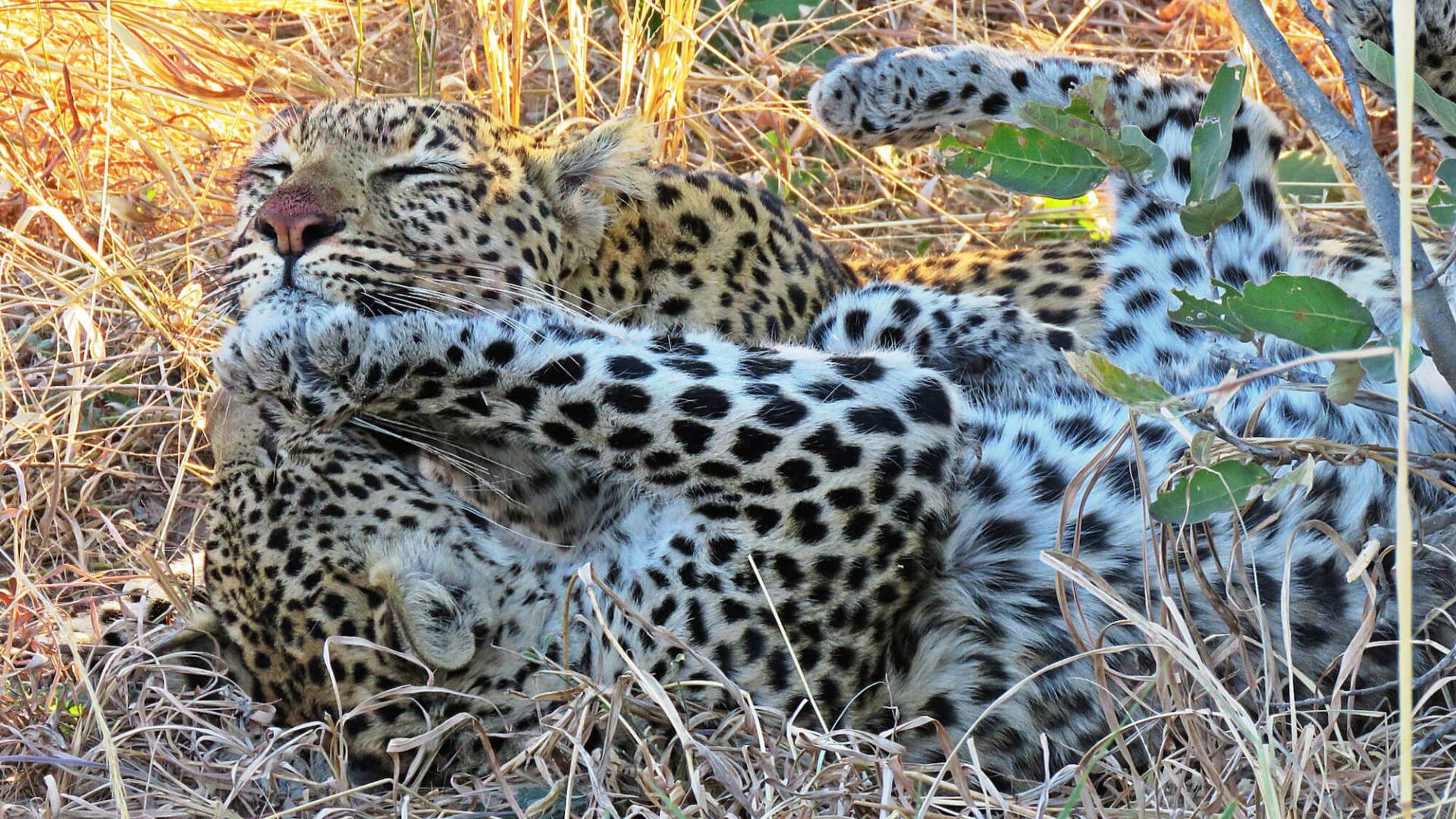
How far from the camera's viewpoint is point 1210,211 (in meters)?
3.00

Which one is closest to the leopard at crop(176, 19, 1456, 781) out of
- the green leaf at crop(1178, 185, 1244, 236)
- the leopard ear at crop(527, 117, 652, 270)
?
the green leaf at crop(1178, 185, 1244, 236)

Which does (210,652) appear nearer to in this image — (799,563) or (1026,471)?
(799,563)

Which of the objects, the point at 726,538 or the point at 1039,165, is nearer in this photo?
the point at 1039,165

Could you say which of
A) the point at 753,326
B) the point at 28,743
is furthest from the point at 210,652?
the point at 753,326

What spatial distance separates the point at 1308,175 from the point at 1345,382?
158 inches

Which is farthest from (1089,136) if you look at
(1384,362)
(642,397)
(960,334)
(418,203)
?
(418,203)

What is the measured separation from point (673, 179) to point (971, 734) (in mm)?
2077

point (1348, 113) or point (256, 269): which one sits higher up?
point (1348, 113)

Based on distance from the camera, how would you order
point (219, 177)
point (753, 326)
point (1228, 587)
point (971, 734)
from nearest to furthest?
point (1228, 587)
point (971, 734)
point (753, 326)
point (219, 177)

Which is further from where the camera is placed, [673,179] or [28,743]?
[673,179]

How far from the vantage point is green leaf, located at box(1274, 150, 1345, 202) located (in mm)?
6203

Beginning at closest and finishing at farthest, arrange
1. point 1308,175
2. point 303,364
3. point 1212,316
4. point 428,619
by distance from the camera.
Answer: point 1212,316 → point 428,619 → point 303,364 → point 1308,175

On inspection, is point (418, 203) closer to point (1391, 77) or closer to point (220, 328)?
point (220, 328)

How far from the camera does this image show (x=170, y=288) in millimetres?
5227
